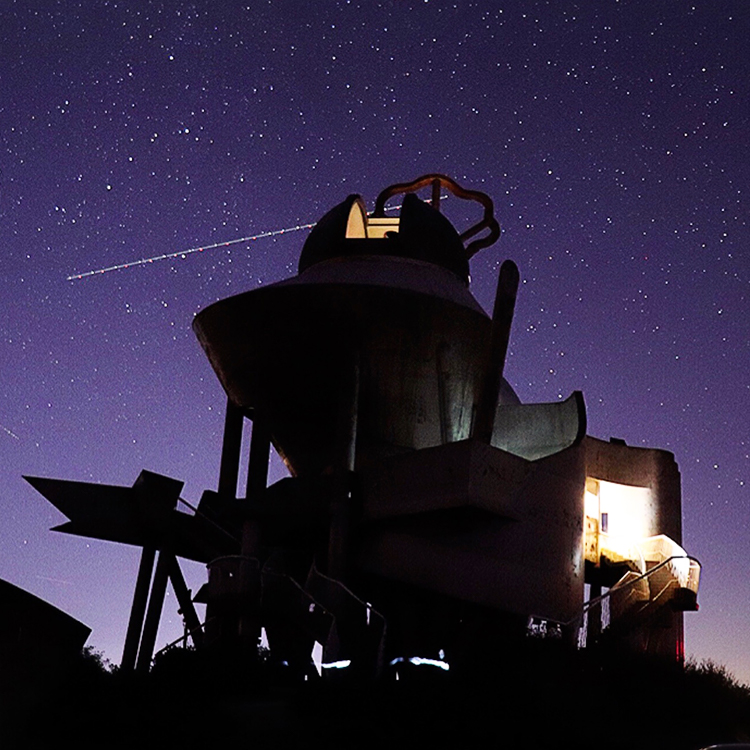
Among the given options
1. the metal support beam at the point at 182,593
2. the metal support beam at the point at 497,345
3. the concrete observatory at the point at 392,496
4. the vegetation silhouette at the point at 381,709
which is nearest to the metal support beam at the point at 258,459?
the concrete observatory at the point at 392,496

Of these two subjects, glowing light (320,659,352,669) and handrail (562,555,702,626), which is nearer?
glowing light (320,659,352,669)

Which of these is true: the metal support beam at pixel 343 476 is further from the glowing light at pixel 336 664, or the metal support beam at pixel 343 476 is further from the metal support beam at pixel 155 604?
the metal support beam at pixel 155 604

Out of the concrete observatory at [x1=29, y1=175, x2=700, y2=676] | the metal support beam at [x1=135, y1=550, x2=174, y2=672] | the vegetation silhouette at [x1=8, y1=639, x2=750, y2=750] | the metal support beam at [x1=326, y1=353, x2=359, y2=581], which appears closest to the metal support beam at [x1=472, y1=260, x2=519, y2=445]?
the concrete observatory at [x1=29, y1=175, x2=700, y2=676]

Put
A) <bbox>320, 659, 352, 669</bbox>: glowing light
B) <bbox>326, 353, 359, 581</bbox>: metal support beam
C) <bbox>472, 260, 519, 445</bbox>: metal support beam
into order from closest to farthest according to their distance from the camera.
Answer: <bbox>320, 659, 352, 669</bbox>: glowing light
<bbox>326, 353, 359, 581</bbox>: metal support beam
<bbox>472, 260, 519, 445</bbox>: metal support beam

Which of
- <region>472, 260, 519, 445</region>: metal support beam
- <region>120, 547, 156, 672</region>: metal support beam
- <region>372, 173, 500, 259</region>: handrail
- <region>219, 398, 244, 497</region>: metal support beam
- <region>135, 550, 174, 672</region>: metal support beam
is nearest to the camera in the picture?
<region>472, 260, 519, 445</region>: metal support beam

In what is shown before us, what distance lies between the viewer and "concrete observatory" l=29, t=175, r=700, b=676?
2489cm

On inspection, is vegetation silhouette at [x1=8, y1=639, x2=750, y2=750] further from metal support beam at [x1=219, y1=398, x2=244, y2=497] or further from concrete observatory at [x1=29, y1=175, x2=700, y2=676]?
metal support beam at [x1=219, y1=398, x2=244, y2=497]

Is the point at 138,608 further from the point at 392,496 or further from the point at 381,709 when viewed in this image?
the point at 381,709

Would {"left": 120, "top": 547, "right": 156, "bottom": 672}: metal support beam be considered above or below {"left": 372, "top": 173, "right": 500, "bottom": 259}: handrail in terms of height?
below

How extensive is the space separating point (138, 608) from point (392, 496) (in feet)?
24.7

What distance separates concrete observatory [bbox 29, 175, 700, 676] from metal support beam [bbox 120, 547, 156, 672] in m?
0.05

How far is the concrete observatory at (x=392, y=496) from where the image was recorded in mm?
24891

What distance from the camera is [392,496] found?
2577 cm

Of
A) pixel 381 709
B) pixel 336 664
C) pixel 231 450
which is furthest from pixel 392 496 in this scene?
pixel 381 709
